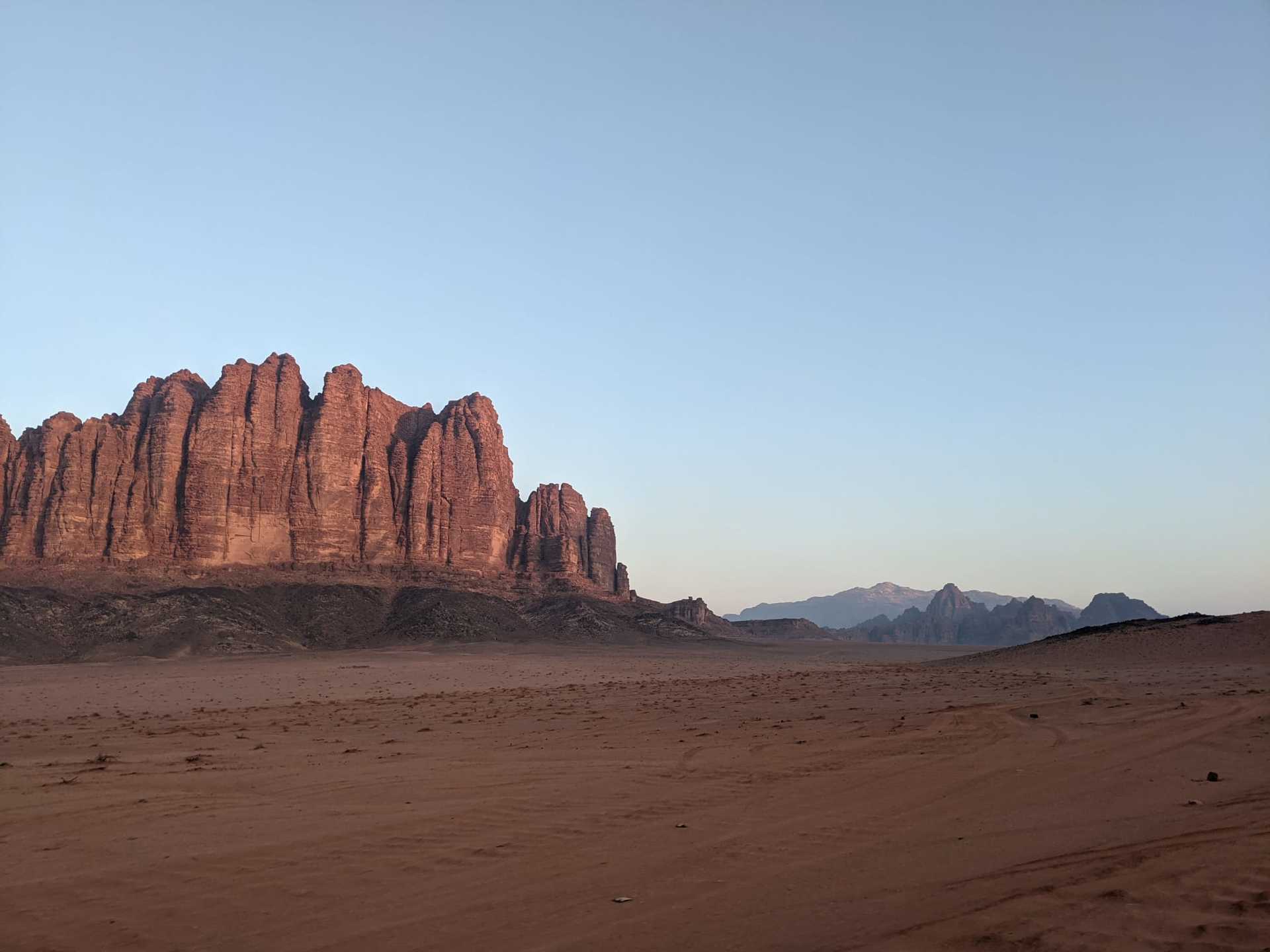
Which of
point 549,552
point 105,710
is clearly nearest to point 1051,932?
point 105,710

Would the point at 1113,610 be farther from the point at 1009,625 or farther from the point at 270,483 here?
the point at 270,483

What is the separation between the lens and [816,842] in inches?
350

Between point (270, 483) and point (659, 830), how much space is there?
357 ft

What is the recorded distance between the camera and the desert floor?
661 cm

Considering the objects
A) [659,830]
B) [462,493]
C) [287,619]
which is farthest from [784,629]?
[659,830]

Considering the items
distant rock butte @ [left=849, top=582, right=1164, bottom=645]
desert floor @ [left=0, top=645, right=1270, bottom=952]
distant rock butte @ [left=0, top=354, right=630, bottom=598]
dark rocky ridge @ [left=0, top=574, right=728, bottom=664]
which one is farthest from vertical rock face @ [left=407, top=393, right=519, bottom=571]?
desert floor @ [left=0, top=645, right=1270, bottom=952]

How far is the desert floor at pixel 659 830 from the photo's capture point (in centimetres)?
661

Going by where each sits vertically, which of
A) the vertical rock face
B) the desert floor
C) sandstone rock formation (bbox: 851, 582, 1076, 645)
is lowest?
sandstone rock formation (bbox: 851, 582, 1076, 645)

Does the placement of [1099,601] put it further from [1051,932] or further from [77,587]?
[1051,932]

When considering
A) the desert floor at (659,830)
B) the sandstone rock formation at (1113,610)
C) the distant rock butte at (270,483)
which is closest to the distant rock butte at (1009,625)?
the sandstone rock formation at (1113,610)

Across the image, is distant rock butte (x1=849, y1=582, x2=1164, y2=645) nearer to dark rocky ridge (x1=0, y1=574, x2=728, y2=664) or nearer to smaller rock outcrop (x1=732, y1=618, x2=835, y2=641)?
smaller rock outcrop (x1=732, y1=618, x2=835, y2=641)

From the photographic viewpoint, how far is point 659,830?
967cm

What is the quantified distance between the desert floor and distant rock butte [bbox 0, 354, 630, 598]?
8862 centimetres

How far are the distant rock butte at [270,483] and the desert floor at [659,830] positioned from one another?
3489 inches
